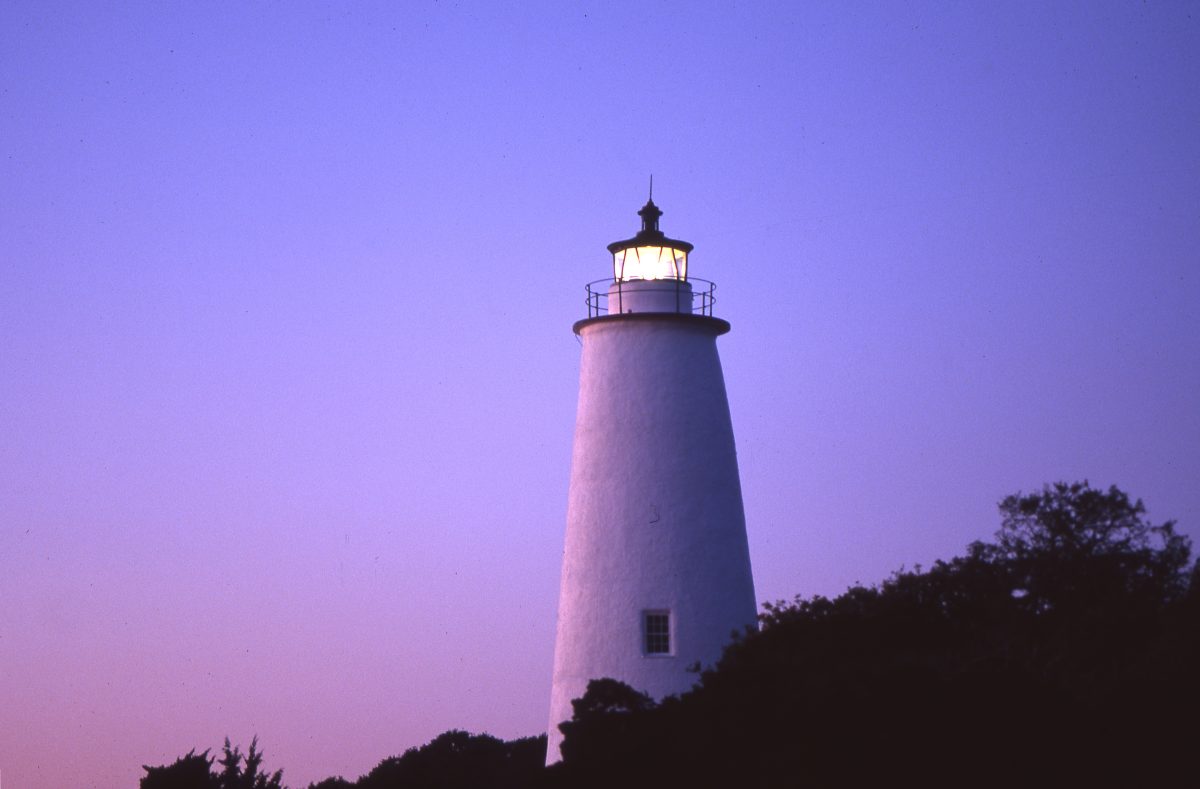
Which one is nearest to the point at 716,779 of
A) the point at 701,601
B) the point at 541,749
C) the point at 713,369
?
the point at 701,601

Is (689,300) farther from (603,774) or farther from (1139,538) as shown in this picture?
(603,774)

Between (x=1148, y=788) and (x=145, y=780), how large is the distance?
792 inches

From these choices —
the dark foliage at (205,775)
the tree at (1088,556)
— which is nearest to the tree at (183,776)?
the dark foliage at (205,775)

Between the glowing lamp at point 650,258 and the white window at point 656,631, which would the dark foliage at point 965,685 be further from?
the glowing lamp at point 650,258

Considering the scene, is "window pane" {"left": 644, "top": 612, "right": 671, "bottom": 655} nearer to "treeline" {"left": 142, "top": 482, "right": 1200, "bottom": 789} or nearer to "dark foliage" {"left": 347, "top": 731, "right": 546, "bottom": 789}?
"treeline" {"left": 142, "top": 482, "right": 1200, "bottom": 789}

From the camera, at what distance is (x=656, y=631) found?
96.2 feet

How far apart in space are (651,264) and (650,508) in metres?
5.10

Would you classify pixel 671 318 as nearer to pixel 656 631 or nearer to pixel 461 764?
pixel 656 631

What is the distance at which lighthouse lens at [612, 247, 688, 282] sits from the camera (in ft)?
103

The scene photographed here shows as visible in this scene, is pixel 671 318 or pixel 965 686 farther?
pixel 671 318

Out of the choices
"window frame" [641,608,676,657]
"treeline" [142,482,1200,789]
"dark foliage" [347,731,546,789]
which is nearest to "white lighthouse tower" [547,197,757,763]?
"window frame" [641,608,676,657]

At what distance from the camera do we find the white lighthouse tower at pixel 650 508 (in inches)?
1152

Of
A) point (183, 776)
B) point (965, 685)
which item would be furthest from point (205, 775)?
point (965, 685)

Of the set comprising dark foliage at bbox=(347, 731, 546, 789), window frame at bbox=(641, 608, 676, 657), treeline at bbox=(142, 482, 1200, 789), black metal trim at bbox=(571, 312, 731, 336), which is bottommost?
treeline at bbox=(142, 482, 1200, 789)
